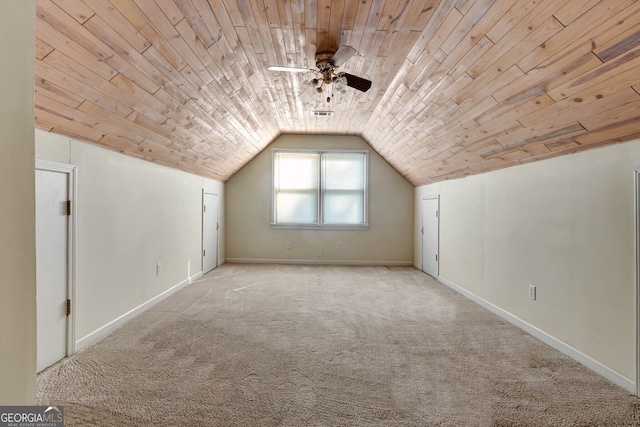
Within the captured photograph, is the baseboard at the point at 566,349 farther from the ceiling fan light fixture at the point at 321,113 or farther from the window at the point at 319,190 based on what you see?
the ceiling fan light fixture at the point at 321,113

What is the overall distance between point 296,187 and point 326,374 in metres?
4.37

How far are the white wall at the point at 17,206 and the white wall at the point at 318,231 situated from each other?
534cm

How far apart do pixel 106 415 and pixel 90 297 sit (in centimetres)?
120

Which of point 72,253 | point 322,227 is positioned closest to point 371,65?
point 72,253

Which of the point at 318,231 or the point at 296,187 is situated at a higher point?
the point at 296,187

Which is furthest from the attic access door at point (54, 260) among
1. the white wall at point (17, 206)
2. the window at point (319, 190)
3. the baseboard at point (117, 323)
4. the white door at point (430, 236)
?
the white door at point (430, 236)

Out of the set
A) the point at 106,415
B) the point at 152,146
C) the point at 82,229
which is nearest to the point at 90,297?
the point at 82,229

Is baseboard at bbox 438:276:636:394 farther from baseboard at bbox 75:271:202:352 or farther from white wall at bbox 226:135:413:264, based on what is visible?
baseboard at bbox 75:271:202:352

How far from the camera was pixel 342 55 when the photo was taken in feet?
7.48

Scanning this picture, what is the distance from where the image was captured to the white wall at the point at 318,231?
6090mm

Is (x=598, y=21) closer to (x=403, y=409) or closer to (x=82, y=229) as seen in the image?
(x=403, y=409)

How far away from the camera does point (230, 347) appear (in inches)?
99.7

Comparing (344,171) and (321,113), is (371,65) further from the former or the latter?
(344,171)

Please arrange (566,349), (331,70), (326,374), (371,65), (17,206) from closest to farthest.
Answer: (17,206) < (326,374) < (566,349) < (331,70) < (371,65)
